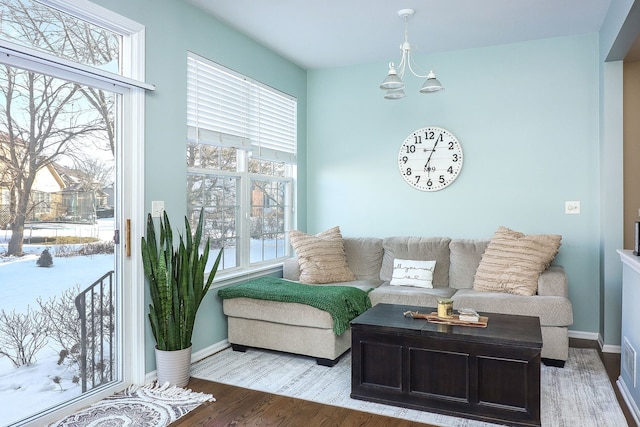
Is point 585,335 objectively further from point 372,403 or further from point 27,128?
point 27,128

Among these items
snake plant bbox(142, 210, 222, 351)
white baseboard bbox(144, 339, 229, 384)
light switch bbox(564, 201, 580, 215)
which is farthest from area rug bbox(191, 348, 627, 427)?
light switch bbox(564, 201, 580, 215)

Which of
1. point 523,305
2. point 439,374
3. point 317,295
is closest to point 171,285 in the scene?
point 317,295

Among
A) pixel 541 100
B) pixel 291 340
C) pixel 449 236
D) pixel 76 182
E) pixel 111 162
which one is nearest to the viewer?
pixel 76 182

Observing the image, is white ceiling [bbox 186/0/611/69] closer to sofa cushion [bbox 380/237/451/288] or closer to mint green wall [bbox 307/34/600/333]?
mint green wall [bbox 307/34/600/333]

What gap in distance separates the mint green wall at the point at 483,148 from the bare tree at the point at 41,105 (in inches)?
104

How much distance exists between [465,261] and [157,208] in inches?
101

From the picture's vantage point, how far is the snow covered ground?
236cm

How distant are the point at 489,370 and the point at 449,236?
7.13 feet

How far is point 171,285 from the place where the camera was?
Answer: 293 cm

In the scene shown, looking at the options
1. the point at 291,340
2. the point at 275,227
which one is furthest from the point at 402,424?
the point at 275,227

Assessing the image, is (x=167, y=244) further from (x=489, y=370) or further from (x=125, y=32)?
(x=489, y=370)

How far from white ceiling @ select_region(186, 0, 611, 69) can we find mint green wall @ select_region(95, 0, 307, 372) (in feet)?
0.60

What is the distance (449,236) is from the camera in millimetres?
4562

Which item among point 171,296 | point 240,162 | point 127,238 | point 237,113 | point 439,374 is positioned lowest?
point 439,374
